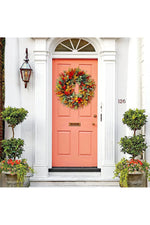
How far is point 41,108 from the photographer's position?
4.48 meters

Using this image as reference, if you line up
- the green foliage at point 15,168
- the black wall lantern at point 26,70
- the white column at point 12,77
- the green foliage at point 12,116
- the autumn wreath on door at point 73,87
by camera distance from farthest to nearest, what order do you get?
the autumn wreath on door at point 73,87
the white column at point 12,77
the black wall lantern at point 26,70
the green foliage at point 12,116
the green foliage at point 15,168

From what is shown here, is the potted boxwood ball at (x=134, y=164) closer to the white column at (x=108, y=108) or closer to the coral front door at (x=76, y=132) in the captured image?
the white column at (x=108, y=108)

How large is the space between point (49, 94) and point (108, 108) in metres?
1.11

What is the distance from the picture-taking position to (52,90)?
15.4ft

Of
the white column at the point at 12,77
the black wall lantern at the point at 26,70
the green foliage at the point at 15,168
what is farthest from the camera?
the white column at the point at 12,77

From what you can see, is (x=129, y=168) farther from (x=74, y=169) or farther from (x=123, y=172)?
(x=74, y=169)

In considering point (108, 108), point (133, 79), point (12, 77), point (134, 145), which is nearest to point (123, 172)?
point (134, 145)

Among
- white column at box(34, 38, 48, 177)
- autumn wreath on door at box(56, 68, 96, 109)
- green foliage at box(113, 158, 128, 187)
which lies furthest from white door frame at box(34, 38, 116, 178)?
green foliage at box(113, 158, 128, 187)

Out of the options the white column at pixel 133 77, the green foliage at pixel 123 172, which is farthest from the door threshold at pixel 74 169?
the white column at pixel 133 77

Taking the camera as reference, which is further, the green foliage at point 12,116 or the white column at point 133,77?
the white column at point 133,77

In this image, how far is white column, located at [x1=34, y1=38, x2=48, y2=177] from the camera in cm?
445

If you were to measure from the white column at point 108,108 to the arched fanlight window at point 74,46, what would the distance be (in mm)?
334

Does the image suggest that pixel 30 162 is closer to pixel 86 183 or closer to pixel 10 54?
pixel 86 183

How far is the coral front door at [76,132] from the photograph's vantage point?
15.4ft
